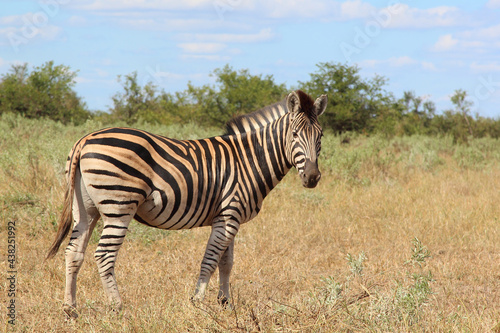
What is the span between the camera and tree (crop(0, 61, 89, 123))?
2212 cm

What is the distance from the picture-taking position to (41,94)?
2259 cm

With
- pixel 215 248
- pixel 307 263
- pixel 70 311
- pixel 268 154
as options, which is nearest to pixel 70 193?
pixel 70 311

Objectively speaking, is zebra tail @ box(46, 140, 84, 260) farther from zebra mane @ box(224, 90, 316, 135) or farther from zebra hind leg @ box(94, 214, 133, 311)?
zebra mane @ box(224, 90, 316, 135)

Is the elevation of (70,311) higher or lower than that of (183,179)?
lower

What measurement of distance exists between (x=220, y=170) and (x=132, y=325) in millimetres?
1686

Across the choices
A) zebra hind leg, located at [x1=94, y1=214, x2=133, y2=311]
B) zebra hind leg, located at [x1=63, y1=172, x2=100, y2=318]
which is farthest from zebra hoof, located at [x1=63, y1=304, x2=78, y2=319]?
zebra hind leg, located at [x1=94, y1=214, x2=133, y2=311]

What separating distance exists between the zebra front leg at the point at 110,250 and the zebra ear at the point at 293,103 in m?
1.92

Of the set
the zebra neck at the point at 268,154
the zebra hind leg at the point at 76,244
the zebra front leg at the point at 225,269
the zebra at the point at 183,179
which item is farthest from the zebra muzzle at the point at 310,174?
the zebra hind leg at the point at 76,244

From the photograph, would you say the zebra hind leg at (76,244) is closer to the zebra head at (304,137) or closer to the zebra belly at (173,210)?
the zebra belly at (173,210)

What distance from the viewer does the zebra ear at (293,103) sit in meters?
4.73

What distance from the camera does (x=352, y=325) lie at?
3.88m

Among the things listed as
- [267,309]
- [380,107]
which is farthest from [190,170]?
[380,107]

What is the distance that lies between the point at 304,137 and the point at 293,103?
15.0 inches

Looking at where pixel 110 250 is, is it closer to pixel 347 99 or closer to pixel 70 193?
pixel 70 193
